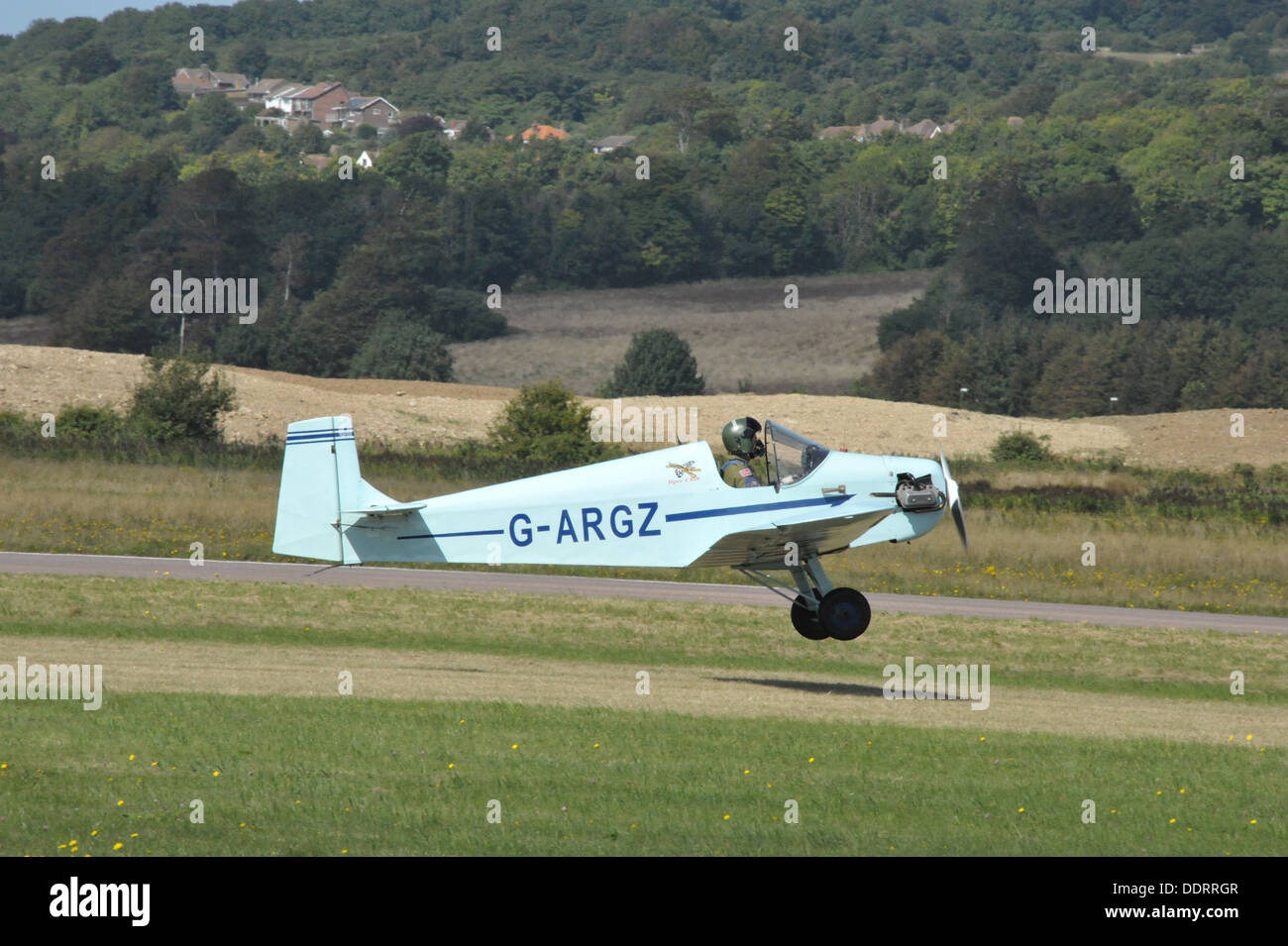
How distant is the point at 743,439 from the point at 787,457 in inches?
20.6

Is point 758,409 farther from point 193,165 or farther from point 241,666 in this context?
point 193,165

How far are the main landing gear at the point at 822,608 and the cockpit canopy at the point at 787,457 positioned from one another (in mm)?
1001

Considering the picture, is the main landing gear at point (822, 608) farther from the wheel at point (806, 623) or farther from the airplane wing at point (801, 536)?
the airplane wing at point (801, 536)

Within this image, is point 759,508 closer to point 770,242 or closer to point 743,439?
point 743,439

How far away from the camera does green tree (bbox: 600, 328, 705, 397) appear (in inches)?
3017

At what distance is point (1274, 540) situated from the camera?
1303 inches

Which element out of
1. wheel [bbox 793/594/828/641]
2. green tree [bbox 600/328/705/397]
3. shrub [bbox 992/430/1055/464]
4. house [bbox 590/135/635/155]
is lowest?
wheel [bbox 793/594/828/641]

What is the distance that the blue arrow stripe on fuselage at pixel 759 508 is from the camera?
15.6m

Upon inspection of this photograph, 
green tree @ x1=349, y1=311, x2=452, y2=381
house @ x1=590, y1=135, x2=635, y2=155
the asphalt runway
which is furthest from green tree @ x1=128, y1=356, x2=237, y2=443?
house @ x1=590, y1=135, x2=635, y2=155

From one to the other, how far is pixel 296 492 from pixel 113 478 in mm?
21121

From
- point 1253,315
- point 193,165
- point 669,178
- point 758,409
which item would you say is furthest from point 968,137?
point 758,409

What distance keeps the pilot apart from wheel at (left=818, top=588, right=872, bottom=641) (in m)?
1.50

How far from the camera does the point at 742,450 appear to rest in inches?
623

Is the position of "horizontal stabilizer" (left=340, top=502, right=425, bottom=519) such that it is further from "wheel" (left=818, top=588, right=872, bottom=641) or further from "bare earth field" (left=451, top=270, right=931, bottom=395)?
"bare earth field" (left=451, top=270, right=931, bottom=395)
